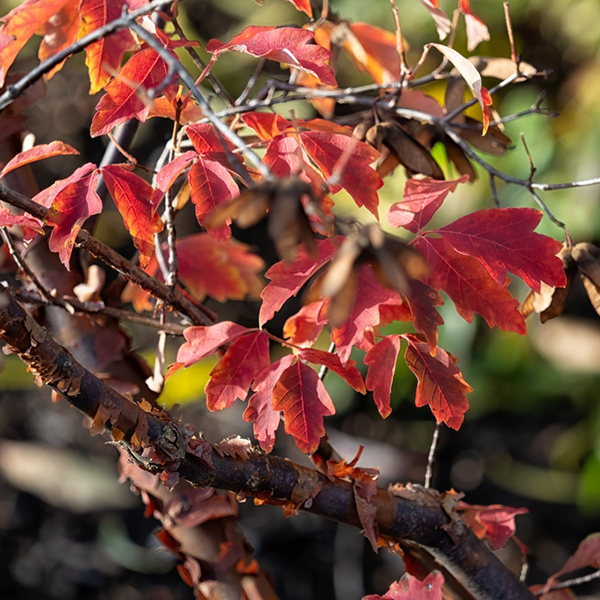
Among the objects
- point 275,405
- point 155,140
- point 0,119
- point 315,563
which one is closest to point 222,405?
point 275,405

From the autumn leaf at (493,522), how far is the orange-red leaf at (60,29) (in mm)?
713

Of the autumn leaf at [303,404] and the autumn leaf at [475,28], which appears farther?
the autumn leaf at [475,28]

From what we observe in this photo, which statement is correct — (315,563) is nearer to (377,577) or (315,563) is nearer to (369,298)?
(377,577)

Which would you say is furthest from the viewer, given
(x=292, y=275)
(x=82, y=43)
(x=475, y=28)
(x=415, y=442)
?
(x=415, y=442)

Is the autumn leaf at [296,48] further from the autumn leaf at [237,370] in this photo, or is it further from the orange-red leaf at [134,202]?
the autumn leaf at [237,370]

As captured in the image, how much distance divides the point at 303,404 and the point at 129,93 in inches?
13.1

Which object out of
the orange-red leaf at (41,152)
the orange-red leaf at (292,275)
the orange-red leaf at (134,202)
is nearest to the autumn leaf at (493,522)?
the orange-red leaf at (292,275)

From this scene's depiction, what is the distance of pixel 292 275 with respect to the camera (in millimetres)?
489

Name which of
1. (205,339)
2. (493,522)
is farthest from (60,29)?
(493,522)

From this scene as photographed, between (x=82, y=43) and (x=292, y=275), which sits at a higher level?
(x=82, y=43)

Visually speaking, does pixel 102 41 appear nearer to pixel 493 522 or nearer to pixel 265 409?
pixel 265 409

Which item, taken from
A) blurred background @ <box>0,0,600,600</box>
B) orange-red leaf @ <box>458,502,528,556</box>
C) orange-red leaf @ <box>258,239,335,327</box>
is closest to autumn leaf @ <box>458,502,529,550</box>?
orange-red leaf @ <box>458,502,528,556</box>

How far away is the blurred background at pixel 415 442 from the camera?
1833 millimetres

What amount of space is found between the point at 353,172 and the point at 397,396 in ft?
5.47
